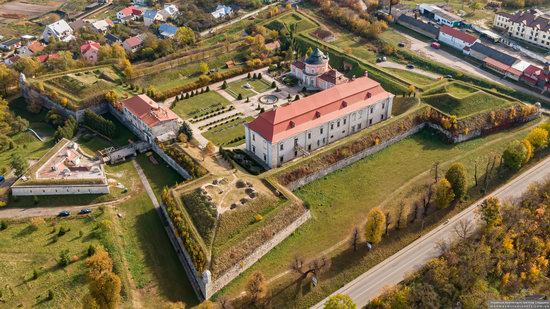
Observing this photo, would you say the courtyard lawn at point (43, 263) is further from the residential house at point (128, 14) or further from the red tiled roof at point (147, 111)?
the residential house at point (128, 14)

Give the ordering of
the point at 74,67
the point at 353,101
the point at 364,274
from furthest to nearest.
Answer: the point at 74,67 → the point at 353,101 → the point at 364,274

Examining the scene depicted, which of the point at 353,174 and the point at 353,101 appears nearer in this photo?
the point at 353,174

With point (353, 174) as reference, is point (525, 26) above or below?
above

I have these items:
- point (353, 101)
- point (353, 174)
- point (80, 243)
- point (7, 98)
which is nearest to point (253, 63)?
point (353, 101)

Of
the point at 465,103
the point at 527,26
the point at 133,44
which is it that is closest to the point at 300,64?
the point at 465,103

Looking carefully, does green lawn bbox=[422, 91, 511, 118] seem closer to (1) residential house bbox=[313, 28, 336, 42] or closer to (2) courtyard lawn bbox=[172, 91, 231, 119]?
(1) residential house bbox=[313, 28, 336, 42]

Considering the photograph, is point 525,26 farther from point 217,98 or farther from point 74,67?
point 74,67

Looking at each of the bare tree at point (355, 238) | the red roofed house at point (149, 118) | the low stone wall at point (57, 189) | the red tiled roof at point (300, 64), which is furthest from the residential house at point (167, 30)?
the bare tree at point (355, 238)

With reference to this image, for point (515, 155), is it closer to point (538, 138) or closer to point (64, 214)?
point (538, 138)
